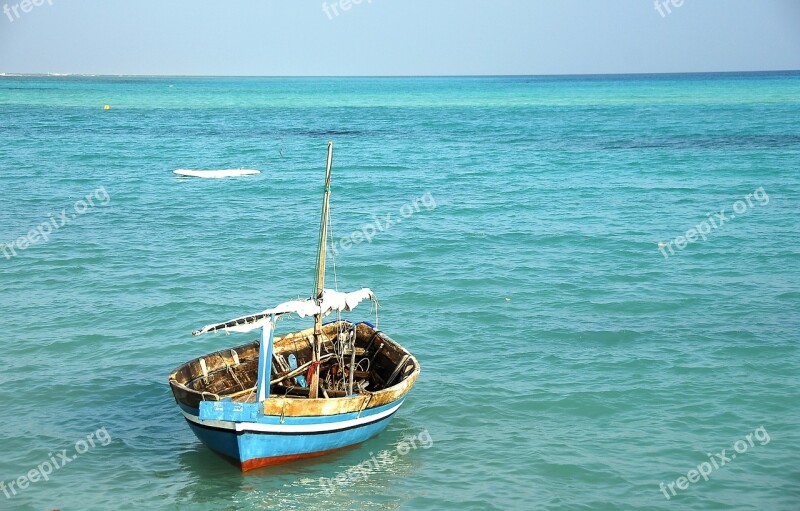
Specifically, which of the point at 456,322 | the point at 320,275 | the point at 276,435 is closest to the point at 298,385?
the point at 320,275

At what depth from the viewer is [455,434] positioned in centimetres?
1778

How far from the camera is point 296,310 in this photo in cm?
1759

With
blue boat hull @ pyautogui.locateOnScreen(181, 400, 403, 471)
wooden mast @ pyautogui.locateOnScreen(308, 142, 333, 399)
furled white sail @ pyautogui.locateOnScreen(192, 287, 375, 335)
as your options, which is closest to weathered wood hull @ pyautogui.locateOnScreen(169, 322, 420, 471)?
blue boat hull @ pyautogui.locateOnScreen(181, 400, 403, 471)

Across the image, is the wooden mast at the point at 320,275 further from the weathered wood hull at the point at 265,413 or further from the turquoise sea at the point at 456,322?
the turquoise sea at the point at 456,322

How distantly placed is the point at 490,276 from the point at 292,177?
2501 cm

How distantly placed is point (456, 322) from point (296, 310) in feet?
25.3

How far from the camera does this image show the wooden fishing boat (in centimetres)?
1522

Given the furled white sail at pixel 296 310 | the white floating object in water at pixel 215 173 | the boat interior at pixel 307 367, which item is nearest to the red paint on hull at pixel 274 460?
the boat interior at pixel 307 367

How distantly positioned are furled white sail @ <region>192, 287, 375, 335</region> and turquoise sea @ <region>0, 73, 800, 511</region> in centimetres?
252

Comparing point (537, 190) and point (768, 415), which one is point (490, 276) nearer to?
point (768, 415)

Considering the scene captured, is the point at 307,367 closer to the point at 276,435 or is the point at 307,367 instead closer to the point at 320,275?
the point at 320,275

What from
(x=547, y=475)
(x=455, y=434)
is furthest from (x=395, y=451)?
(x=547, y=475)

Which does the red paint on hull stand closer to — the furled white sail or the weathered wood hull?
the weathered wood hull

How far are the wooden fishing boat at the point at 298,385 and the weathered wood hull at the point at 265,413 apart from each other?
0.7 inches
